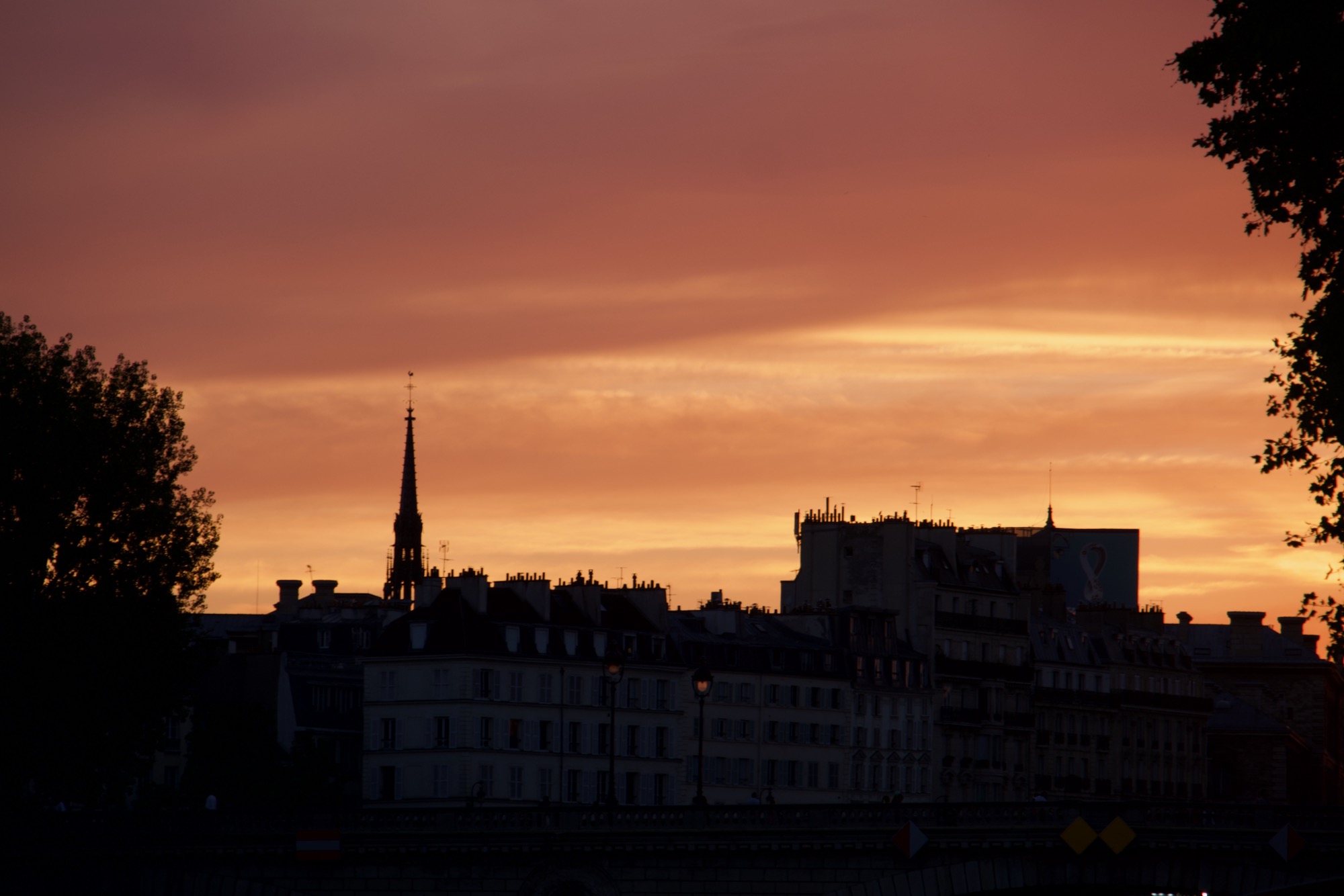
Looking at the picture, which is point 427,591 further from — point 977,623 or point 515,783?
point 977,623

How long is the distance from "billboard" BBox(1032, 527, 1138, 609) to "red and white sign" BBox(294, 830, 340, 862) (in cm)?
11957

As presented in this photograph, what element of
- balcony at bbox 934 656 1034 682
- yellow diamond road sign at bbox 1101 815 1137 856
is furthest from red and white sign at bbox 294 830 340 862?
balcony at bbox 934 656 1034 682

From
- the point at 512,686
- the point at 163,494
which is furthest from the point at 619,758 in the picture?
the point at 163,494

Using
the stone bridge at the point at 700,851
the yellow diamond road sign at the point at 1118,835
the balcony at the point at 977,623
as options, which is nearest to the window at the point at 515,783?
the balcony at the point at 977,623

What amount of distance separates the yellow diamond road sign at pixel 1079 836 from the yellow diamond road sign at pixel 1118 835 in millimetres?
433

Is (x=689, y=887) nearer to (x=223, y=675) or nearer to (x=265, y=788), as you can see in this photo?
(x=265, y=788)

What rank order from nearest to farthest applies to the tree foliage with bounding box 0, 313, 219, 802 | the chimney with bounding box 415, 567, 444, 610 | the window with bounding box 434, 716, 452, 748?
the tree foliage with bounding box 0, 313, 219, 802
the window with bounding box 434, 716, 452, 748
the chimney with bounding box 415, 567, 444, 610

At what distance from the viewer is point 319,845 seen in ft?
251

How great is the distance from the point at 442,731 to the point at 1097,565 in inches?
3084

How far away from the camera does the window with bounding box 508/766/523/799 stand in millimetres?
126375

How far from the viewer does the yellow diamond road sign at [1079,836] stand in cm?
6712

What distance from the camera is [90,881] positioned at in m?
80.1

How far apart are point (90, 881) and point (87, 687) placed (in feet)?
26.7

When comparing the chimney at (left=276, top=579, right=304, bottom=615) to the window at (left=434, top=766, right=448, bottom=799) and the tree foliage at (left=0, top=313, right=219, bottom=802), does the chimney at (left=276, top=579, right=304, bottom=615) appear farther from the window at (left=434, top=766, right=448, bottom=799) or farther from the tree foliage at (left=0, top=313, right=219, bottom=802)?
the tree foliage at (left=0, top=313, right=219, bottom=802)
